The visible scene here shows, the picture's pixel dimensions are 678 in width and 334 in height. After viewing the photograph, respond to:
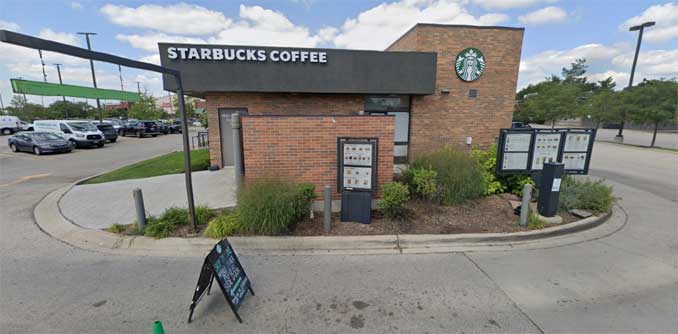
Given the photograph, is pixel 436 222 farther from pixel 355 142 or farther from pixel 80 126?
pixel 80 126

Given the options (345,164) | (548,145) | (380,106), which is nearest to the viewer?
(345,164)

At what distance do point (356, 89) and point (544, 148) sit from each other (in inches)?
219

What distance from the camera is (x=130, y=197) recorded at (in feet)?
22.5

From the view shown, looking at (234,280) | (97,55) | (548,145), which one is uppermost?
(97,55)

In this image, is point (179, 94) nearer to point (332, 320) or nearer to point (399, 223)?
point (332, 320)

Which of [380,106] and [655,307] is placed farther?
[380,106]

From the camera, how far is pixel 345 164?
17.9 ft

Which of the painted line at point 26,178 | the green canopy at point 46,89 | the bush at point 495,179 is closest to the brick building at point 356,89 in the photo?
the bush at point 495,179

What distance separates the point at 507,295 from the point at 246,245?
3842 mm

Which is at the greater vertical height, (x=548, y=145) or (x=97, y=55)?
(x=97, y=55)

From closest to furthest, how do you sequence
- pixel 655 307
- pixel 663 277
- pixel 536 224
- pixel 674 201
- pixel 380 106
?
pixel 655 307 → pixel 663 277 → pixel 536 224 → pixel 674 201 → pixel 380 106

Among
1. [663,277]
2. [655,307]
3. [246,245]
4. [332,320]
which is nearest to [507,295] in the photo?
[655,307]

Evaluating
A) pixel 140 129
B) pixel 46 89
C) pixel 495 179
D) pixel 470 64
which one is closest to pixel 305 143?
pixel 46 89

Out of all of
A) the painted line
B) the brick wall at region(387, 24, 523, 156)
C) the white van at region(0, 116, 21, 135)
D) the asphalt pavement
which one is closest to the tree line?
the brick wall at region(387, 24, 523, 156)
